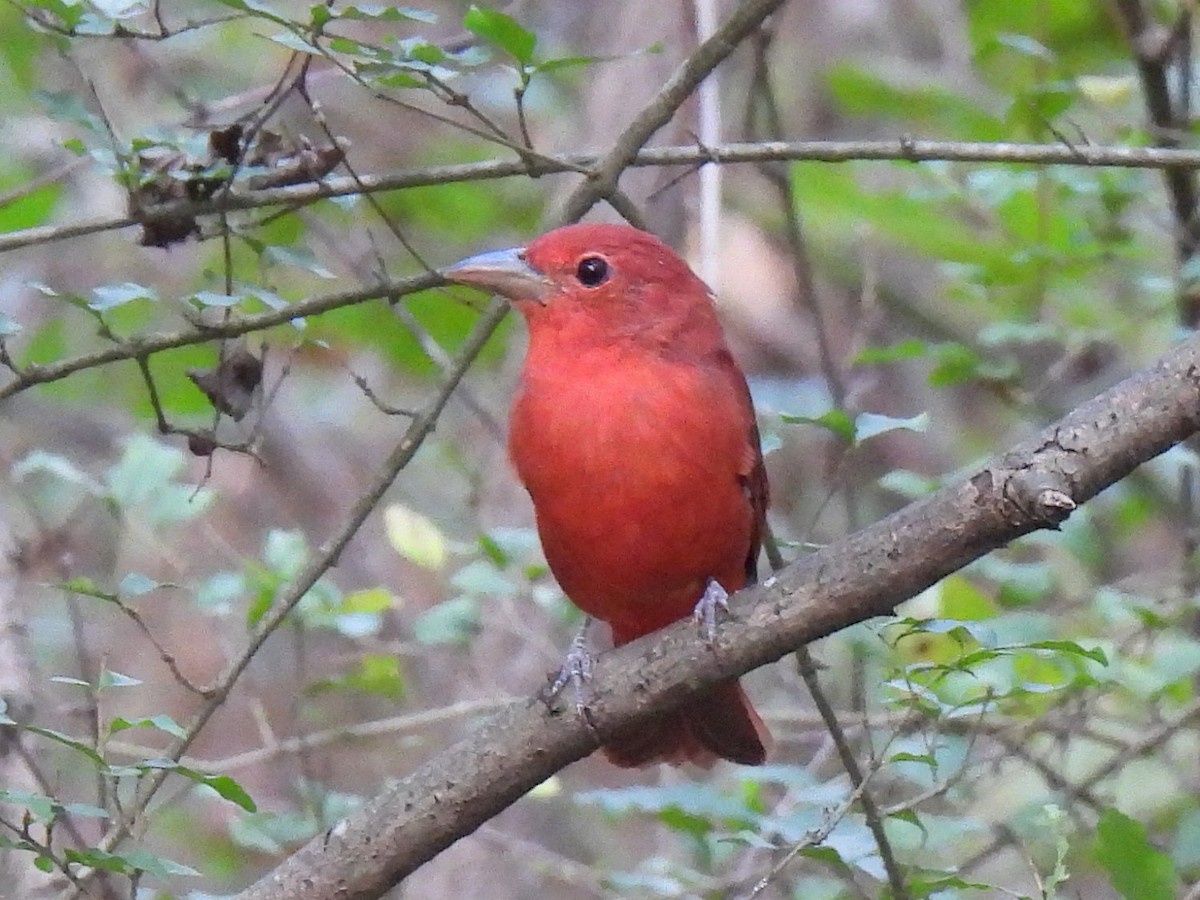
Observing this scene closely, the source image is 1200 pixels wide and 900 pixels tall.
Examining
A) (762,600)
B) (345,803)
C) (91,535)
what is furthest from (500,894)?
(762,600)

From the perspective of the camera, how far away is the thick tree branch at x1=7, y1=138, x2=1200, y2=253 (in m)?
3.27

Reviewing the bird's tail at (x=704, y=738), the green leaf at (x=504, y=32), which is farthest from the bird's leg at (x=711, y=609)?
the green leaf at (x=504, y=32)

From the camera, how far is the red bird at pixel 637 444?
144 inches

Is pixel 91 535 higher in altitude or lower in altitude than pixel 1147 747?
higher

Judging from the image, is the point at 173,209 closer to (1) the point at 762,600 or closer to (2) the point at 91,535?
(1) the point at 762,600

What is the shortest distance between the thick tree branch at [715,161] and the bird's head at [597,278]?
46 centimetres

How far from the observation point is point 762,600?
2908 mm

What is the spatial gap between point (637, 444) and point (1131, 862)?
4.18ft

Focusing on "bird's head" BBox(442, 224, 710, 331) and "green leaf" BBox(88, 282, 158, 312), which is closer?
"green leaf" BBox(88, 282, 158, 312)

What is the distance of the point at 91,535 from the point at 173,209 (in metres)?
4.05

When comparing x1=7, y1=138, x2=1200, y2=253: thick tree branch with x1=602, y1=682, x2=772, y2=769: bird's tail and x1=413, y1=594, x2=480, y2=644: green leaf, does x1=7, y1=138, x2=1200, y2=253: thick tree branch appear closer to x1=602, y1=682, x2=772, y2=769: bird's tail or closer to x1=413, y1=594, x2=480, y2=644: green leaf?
x1=413, y1=594, x2=480, y2=644: green leaf

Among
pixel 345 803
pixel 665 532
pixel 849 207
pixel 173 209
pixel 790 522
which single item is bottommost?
pixel 345 803

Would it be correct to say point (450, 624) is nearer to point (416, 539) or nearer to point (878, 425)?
point (416, 539)

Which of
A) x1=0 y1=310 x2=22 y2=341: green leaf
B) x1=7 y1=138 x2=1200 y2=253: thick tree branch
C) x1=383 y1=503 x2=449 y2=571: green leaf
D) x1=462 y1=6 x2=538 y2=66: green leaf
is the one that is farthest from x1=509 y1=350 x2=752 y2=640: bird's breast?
x1=0 y1=310 x2=22 y2=341: green leaf
